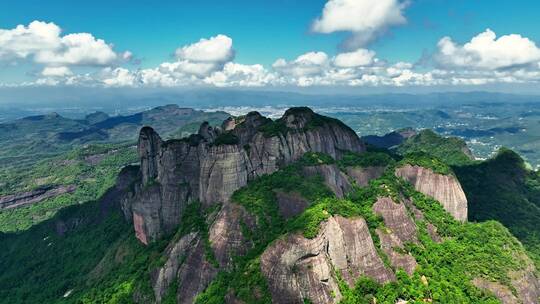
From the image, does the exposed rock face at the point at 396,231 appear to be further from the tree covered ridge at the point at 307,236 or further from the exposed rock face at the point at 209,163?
the exposed rock face at the point at 209,163

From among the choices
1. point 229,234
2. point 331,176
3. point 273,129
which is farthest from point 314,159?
point 229,234

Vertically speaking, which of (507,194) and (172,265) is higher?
(172,265)

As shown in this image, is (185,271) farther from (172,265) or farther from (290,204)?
(290,204)

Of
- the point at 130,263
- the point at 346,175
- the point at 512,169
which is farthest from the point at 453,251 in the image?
the point at 512,169

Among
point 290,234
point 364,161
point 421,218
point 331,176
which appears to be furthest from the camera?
point 364,161

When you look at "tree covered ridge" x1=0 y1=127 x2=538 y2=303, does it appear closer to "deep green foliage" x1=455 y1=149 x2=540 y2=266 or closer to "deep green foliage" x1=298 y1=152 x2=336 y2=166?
"deep green foliage" x1=298 y1=152 x2=336 y2=166

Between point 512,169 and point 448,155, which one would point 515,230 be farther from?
point 448,155

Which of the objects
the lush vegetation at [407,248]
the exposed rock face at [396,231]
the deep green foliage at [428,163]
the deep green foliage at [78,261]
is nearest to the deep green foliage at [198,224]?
the lush vegetation at [407,248]
